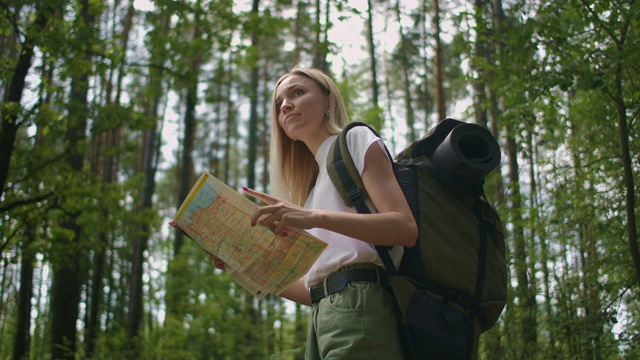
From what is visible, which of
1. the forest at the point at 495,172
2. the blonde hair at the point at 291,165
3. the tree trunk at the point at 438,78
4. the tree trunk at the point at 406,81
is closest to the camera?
the blonde hair at the point at 291,165

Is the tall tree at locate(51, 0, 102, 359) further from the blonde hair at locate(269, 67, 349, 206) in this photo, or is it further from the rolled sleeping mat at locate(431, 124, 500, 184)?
the rolled sleeping mat at locate(431, 124, 500, 184)

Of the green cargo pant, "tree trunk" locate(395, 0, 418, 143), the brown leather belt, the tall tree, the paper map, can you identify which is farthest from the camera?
"tree trunk" locate(395, 0, 418, 143)

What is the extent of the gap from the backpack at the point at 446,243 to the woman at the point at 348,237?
0.17 ft

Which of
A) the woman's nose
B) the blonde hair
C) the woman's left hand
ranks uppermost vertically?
the woman's nose

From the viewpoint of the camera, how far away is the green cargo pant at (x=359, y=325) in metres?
1.94

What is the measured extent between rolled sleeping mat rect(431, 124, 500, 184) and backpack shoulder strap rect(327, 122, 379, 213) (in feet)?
0.88

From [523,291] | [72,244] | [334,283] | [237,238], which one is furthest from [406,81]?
[334,283]

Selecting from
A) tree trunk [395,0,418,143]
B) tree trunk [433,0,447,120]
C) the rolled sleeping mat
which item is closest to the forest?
tree trunk [433,0,447,120]

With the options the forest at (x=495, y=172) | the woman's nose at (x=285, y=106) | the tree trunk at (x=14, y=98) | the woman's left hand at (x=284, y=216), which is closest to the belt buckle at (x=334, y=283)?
the woman's left hand at (x=284, y=216)

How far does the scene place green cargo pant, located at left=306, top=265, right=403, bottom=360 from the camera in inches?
76.4

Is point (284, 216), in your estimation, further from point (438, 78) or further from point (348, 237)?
point (438, 78)

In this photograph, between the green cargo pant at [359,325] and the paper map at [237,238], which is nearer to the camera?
the green cargo pant at [359,325]

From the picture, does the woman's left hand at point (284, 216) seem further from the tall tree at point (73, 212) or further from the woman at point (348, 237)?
the tall tree at point (73, 212)

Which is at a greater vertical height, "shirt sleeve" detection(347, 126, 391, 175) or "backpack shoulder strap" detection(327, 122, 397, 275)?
"shirt sleeve" detection(347, 126, 391, 175)
